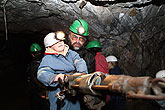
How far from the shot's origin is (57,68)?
1739 mm

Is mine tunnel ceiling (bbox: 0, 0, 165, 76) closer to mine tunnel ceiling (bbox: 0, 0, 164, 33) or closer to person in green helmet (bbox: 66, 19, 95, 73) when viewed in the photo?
mine tunnel ceiling (bbox: 0, 0, 164, 33)

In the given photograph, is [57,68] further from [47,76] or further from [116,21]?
[116,21]

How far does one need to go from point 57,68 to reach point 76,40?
3.77ft

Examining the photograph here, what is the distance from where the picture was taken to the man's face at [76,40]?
8.77 feet

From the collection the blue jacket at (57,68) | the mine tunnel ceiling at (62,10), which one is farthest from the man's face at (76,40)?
the mine tunnel ceiling at (62,10)

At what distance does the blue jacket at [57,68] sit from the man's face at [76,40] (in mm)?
619

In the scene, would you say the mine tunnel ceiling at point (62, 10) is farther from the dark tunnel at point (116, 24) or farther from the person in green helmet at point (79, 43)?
the person in green helmet at point (79, 43)

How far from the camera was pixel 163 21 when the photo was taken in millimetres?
3771

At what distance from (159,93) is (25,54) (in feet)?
43.8

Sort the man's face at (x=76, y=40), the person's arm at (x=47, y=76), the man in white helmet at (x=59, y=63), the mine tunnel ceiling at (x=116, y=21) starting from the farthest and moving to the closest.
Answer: the mine tunnel ceiling at (x=116, y=21) < the man's face at (x=76, y=40) < the man in white helmet at (x=59, y=63) < the person's arm at (x=47, y=76)

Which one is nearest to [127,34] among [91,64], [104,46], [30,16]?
[104,46]

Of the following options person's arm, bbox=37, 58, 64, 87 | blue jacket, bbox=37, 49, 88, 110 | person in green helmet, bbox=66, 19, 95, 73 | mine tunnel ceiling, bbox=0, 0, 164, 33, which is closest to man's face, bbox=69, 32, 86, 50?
person in green helmet, bbox=66, 19, 95, 73

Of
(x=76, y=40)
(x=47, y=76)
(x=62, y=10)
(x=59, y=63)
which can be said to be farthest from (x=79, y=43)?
(x=62, y=10)

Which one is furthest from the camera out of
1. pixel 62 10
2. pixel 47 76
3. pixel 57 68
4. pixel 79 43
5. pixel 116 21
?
pixel 116 21
